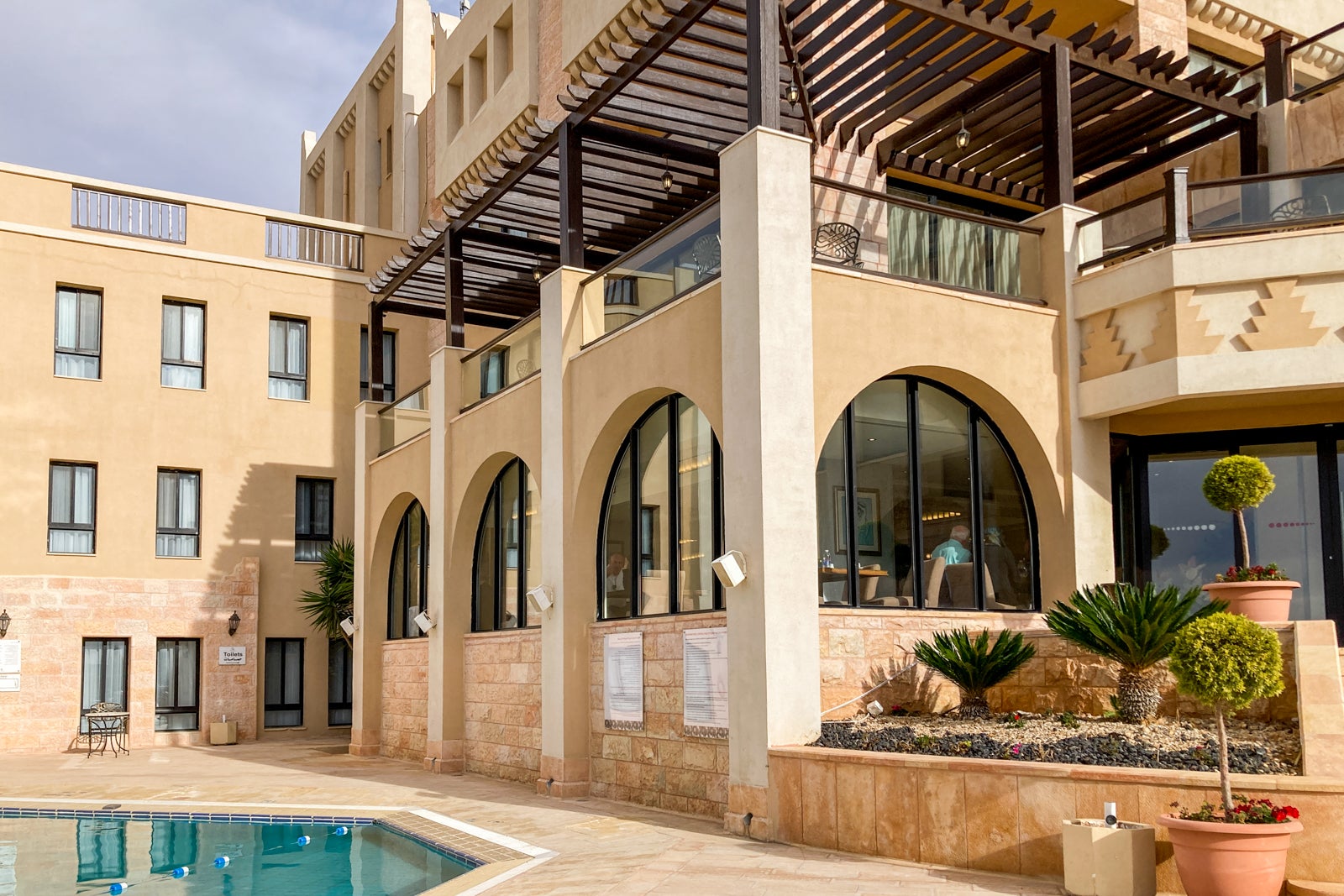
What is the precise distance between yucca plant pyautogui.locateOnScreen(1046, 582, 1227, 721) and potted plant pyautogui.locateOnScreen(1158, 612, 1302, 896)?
1.85 metres

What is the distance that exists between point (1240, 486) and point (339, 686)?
66.9 feet

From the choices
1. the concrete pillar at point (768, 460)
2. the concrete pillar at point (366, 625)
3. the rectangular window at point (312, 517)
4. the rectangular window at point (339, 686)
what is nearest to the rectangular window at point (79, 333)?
the rectangular window at point (312, 517)

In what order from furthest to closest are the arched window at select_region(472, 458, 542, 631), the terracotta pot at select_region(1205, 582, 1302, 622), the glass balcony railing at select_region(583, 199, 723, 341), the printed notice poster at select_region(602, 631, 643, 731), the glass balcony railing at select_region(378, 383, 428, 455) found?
the glass balcony railing at select_region(378, 383, 428, 455) → the arched window at select_region(472, 458, 542, 631) → the printed notice poster at select_region(602, 631, 643, 731) → the glass balcony railing at select_region(583, 199, 723, 341) → the terracotta pot at select_region(1205, 582, 1302, 622)

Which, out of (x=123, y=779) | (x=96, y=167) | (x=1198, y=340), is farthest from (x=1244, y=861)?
(x=96, y=167)

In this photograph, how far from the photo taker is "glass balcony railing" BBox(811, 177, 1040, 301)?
11.7 meters

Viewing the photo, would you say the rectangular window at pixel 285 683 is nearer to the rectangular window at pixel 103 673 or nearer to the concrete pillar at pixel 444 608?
the rectangular window at pixel 103 673

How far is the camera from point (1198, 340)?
11906 millimetres

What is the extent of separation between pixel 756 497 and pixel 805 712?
1.87m

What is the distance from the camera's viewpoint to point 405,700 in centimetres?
2045

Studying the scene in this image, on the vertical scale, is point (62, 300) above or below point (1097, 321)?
above

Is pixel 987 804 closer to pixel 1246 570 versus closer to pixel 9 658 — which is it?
pixel 1246 570

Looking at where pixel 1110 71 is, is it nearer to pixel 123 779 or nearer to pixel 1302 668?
pixel 1302 668

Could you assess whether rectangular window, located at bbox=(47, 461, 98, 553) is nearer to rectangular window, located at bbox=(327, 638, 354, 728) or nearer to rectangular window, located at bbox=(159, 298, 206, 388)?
rectangular window, located at bbox=(159, 298, 206, 388)

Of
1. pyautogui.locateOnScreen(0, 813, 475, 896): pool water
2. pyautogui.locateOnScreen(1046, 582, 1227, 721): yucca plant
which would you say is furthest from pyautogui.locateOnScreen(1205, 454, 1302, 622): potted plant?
pyautogui.locateOnScreen(0, 813, 475, 896): pool water
